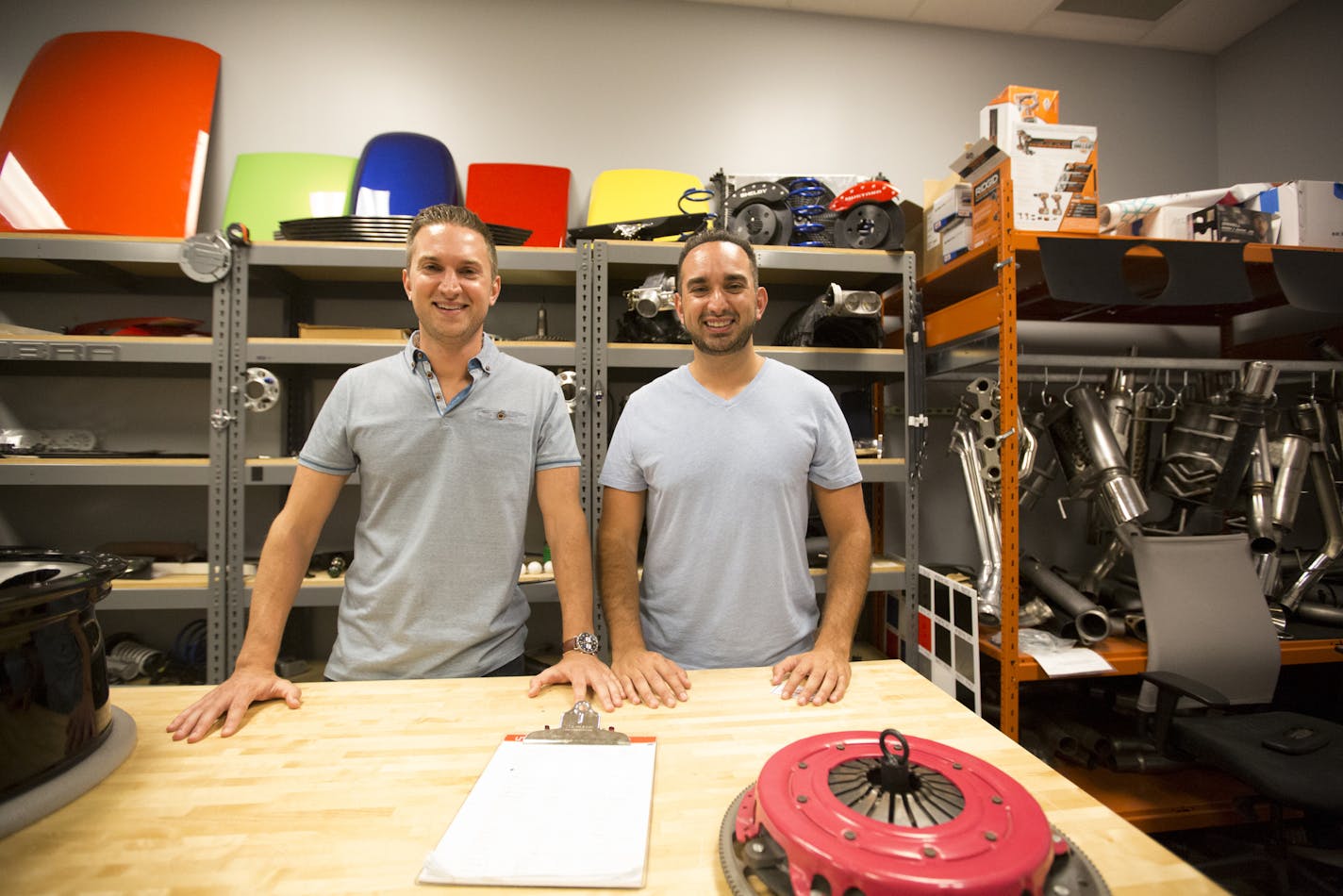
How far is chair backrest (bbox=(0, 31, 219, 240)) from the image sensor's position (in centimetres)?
197

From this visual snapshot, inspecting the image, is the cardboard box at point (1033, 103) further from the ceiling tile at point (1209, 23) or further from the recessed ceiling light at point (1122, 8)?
the ceiling tile at point (1209, 23)

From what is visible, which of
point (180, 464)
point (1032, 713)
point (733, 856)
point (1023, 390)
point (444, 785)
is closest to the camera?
point (733, 856)

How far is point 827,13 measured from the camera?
2.45 metres

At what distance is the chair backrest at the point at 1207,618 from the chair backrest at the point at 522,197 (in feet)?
7.50

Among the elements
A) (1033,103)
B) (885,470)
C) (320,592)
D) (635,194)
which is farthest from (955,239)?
(320,592)

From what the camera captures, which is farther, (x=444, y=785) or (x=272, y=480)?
(x=272, y=480)

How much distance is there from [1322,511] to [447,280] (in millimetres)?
2929

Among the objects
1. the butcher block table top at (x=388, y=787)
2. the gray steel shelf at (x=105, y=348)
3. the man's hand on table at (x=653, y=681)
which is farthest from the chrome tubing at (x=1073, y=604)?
the gray steel shelf at (x=105, y=348)

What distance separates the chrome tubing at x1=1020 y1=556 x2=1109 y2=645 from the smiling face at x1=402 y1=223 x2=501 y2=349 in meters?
1.94

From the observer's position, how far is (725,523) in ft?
4.46

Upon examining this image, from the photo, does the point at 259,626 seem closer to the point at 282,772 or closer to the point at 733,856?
the point at 282,772

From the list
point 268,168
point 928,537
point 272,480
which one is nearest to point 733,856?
point 272,480

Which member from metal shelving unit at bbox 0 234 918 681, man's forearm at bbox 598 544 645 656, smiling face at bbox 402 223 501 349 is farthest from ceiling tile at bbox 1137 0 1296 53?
man's forearm at bbox 598 544 645 656

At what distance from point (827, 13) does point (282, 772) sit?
3051 mm
